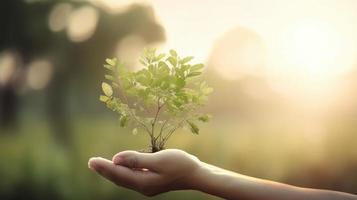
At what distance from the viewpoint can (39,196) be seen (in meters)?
1.52

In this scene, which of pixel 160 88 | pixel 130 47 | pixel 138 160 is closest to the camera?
pixel 138 160

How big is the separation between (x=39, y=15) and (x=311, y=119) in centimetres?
91

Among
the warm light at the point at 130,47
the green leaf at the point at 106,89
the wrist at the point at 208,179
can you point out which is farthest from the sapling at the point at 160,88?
the warm light at the point at 130,47

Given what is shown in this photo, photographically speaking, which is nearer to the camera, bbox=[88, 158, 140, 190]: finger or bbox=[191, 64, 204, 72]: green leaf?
bbox=[88, 158, 140, 190]: finger

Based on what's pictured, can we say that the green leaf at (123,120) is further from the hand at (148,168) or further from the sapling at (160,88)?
the hand at (148,168)

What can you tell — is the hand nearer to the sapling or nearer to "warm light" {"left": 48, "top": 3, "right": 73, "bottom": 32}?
the sapling

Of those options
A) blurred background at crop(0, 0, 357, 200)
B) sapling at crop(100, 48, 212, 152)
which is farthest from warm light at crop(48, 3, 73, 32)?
sapling at crop(100, 48, 212, 152)

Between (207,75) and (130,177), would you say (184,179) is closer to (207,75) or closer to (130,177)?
(130,177)

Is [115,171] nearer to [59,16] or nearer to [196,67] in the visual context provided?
[196,67]

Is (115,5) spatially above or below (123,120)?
above

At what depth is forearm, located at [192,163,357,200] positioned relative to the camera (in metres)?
0.88

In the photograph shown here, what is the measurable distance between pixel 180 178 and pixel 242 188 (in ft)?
0.36

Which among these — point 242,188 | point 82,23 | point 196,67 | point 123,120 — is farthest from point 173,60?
→ point 82,23

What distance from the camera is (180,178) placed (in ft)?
2.91
